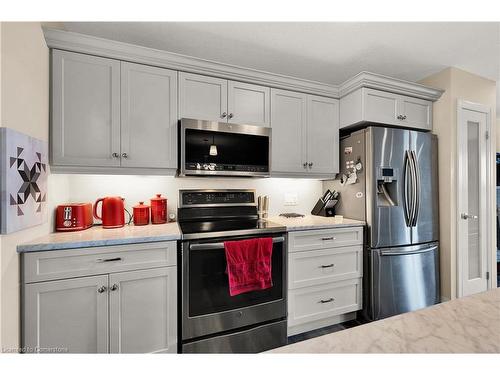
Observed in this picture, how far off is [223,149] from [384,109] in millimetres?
1678

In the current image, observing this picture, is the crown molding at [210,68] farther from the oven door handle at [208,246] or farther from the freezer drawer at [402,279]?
the freezer drawer at [402,279]

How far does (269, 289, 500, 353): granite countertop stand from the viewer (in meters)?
0.44

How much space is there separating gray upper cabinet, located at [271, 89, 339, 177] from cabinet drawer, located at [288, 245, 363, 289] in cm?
81

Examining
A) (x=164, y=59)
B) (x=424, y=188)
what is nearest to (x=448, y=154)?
(x=424, y=188)

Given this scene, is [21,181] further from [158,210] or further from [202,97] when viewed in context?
[202,97]

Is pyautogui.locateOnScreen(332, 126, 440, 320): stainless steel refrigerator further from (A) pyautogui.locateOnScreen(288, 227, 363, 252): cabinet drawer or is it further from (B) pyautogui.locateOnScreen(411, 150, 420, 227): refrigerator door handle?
(A) pyautogui.locateOnScreen(288, 227, 363, 252): cabinet drawer

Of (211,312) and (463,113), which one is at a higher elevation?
(463,113)

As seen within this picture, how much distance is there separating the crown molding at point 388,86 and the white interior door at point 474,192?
314 mm

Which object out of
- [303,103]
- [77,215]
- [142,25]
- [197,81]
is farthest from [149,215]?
[303,103]

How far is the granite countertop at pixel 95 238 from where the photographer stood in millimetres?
1341

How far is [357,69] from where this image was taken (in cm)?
245

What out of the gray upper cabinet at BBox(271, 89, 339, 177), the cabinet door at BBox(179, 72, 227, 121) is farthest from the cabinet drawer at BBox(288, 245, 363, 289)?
the cabinet door at BBox(179, 72, 227, 121)
